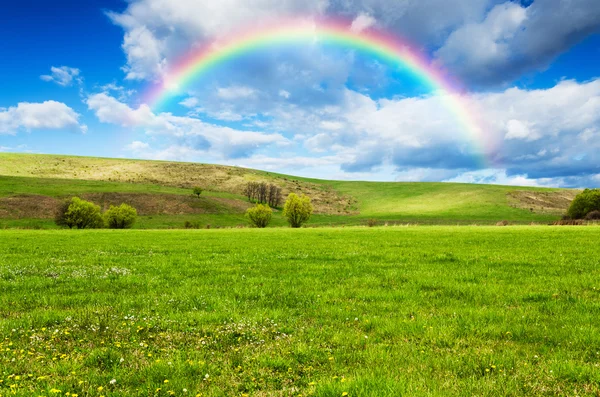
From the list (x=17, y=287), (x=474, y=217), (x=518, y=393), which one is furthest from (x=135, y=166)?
(x=518, y=393)

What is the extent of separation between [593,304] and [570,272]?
6.07 m

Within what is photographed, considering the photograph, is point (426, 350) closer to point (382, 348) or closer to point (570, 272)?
point (382, 348)

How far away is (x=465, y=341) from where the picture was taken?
323 inches

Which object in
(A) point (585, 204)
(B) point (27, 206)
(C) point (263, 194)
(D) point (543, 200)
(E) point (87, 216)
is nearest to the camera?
(E) point (87, 216)

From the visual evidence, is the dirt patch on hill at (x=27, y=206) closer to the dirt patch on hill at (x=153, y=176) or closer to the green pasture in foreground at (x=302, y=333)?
the dirt patch on hill at (x=153, y=176)

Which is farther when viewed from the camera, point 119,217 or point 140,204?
point 140,204

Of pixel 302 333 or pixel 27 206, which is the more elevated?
pixel 302 333

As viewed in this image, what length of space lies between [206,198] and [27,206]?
5437 cm

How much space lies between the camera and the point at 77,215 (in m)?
79.6

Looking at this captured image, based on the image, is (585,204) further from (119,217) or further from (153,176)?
(153,176)

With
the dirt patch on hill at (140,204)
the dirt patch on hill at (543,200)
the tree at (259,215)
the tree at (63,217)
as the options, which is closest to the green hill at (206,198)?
the dirt patch on hill at (140,204)

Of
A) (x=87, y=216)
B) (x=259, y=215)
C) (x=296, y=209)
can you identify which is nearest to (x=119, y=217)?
(x=87, y=216)

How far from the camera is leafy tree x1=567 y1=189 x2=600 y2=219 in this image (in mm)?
108562

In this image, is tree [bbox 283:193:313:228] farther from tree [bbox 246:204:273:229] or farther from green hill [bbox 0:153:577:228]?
green hill [bbox 0:153:577:228]
